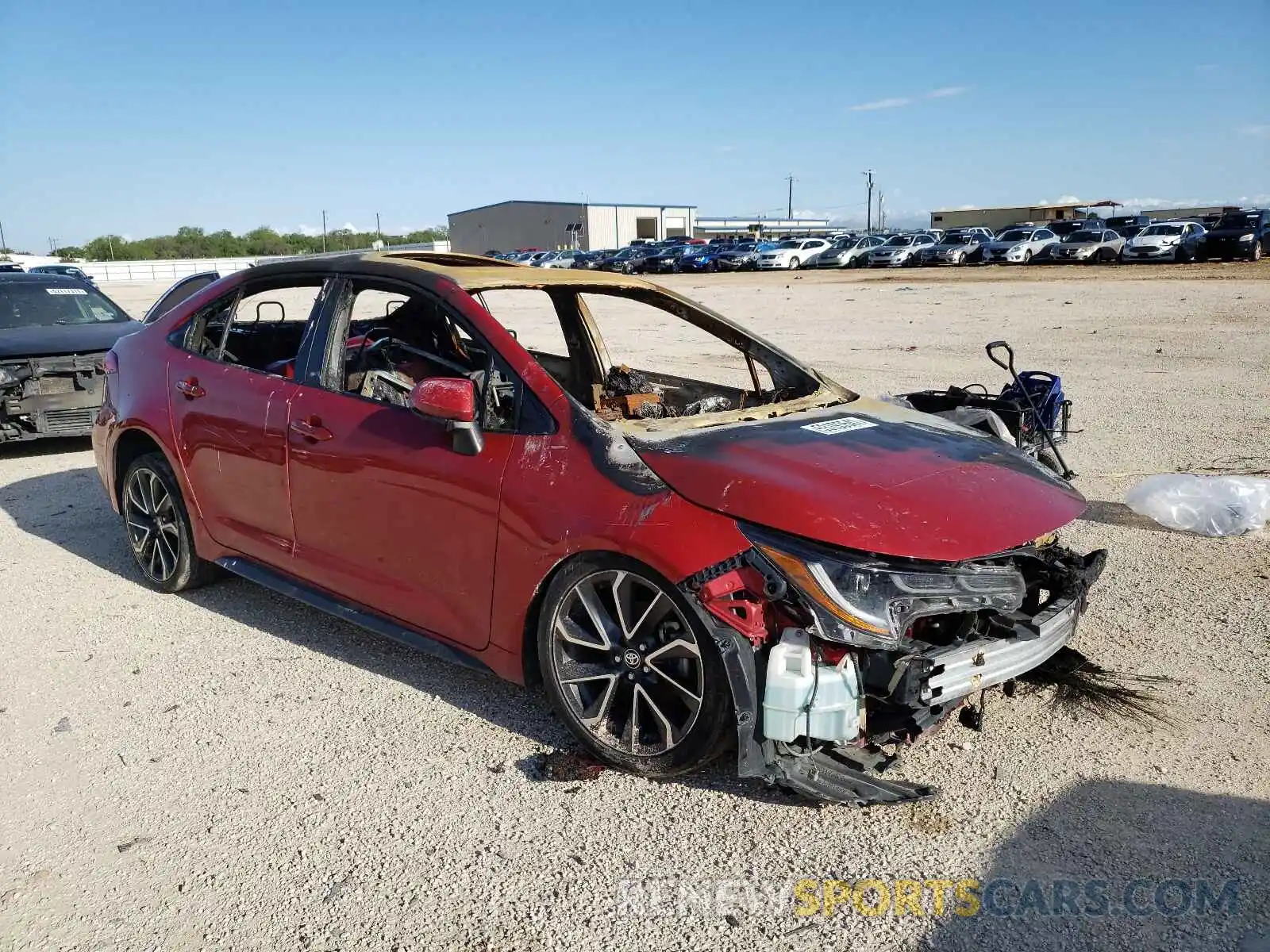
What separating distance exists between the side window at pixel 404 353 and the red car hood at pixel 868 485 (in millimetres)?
596

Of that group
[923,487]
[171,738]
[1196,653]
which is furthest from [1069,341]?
[171,738]

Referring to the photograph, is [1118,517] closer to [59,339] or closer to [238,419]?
[238,419]

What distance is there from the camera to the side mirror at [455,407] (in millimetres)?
3703

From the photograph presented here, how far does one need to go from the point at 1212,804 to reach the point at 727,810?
4.95 feet

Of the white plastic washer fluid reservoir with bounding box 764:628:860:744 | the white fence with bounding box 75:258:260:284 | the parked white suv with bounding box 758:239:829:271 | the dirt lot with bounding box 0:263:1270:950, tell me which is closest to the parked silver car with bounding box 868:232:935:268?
the parked white suv with bounding box 758:239:829:271

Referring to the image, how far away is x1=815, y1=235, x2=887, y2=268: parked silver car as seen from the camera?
4422cm

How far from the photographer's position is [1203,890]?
9.34ft

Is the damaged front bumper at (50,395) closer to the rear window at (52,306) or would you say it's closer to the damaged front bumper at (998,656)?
the rear window at (52,306)

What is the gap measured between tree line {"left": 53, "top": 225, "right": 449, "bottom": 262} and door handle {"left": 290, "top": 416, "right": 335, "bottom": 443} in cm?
11497

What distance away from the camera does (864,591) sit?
312 centimetres

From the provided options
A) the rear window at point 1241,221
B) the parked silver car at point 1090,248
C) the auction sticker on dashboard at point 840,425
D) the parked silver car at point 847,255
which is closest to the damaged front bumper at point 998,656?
the auction sticker on dashboard at point 840,425

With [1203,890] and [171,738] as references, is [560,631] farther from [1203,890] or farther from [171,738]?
[1203,890]

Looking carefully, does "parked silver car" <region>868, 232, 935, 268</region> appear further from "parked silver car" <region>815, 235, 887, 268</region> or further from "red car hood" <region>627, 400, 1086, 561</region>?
"red car hood" <region>627, 400, 1086, 561</region>

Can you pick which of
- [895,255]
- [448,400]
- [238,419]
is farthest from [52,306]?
[895,255]
